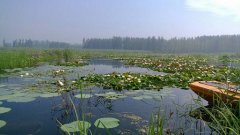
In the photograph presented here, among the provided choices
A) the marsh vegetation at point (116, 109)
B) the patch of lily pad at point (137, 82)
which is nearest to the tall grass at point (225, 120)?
the marsh vegetation at point (116, 109)

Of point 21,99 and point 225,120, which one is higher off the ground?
point 225,120

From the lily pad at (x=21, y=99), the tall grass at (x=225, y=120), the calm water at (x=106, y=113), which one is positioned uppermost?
the tall grass at (x=225, y=120)

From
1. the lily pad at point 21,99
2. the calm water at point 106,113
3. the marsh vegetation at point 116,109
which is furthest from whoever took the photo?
the lily pad at point 21,99

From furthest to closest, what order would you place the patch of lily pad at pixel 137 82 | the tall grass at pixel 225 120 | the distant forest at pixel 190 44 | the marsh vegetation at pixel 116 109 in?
the distant forest at pixel 190 44
the patch of lily pad at pixel 137 82
the marsh vegetation at pixel 116 109
the tall grass at pixel 225 120

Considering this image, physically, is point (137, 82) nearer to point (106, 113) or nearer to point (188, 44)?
point (106, 113)

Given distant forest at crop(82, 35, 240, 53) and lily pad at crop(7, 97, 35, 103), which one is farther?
distant forest at crop(82, 35, 240, 53)

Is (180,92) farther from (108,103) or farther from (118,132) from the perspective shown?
(118,132)

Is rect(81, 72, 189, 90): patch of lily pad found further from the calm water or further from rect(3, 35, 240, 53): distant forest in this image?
rect(3, 35, 240, 53): distant forest

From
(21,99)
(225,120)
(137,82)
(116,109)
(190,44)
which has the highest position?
(190,44)

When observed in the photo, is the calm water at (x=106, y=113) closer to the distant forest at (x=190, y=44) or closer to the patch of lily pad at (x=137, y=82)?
the patch of lily pad at (x=137, y=82)

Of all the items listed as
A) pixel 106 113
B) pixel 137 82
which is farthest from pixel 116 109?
pixel 137 82

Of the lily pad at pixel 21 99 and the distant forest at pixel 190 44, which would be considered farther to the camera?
the distant forest at pixel 190 44

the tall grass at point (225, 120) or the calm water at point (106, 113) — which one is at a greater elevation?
the tall grass at point (225, 120)

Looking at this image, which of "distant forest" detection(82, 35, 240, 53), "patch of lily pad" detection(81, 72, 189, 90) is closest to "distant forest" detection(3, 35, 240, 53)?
"distant forest" detection(82, 35, 240, 53)
